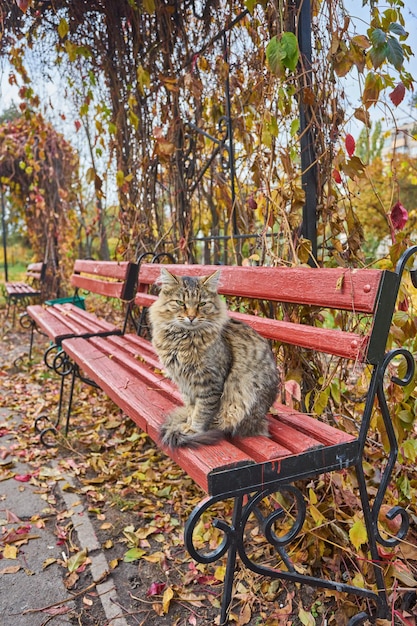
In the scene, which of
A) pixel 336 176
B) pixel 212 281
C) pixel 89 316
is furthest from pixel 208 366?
pixel 89 316

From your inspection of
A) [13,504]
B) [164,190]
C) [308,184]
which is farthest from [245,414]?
[164,190]

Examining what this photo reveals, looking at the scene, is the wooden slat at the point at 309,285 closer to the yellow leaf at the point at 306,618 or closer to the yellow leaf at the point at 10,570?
the yellow leaf at the point at 306,618

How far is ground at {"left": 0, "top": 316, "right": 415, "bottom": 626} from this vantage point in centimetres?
181

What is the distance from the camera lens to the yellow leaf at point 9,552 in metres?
2.19

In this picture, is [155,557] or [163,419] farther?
[155,557]

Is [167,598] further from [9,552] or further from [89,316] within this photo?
[89,316]

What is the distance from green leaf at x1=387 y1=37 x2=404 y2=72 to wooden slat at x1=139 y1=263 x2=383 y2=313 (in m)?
0.85

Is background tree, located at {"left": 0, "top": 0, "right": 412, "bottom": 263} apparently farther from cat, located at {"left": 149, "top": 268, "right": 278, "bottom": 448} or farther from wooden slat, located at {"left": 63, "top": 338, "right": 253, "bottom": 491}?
wooden slat, located at {"left": 63, "top": 338, "right": 253, "bottom": 491}

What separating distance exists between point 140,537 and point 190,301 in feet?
4.26

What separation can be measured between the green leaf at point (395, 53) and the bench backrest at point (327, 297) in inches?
33.5

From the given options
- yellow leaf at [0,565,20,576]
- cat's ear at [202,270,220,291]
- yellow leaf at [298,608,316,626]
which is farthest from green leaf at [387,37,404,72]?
yellow leaf at [0,565,20,576]

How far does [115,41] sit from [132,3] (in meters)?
0.66

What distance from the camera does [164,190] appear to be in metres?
3.99

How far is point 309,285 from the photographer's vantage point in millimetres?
1861
